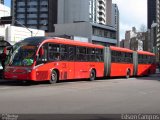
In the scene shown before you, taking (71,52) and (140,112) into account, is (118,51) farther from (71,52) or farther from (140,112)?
(140,112)

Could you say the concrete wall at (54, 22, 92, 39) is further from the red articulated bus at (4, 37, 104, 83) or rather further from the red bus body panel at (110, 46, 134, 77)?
the red articulated bus at (4, 37, 104, 83)

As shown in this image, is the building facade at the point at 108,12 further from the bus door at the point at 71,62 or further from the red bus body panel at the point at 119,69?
the bus door at the point at 71,62

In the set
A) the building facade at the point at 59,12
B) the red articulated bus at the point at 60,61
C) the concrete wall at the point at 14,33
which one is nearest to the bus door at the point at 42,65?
the red articulated bus at the point at 60,61

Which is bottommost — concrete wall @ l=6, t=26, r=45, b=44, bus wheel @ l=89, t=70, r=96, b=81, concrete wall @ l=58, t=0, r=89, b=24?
bus wheel @ l=89, t=70, r=96, b=81

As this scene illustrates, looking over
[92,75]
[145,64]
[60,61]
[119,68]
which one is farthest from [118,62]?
[60,61]

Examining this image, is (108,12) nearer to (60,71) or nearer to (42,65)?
(60,71)

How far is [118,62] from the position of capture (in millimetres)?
35031

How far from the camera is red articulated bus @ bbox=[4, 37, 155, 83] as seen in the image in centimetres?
2250

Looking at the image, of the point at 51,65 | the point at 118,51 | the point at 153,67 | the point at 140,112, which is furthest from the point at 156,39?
the point at 140,112

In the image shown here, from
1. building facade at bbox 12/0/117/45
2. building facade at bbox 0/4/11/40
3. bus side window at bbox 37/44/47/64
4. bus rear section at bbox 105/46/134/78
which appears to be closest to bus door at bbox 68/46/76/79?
bus side window at bbox 37/44/47/64

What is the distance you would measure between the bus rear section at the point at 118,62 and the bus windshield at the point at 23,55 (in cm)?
1094

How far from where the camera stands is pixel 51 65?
23.9m

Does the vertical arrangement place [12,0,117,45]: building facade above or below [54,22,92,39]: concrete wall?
above

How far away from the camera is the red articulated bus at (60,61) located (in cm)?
2250
